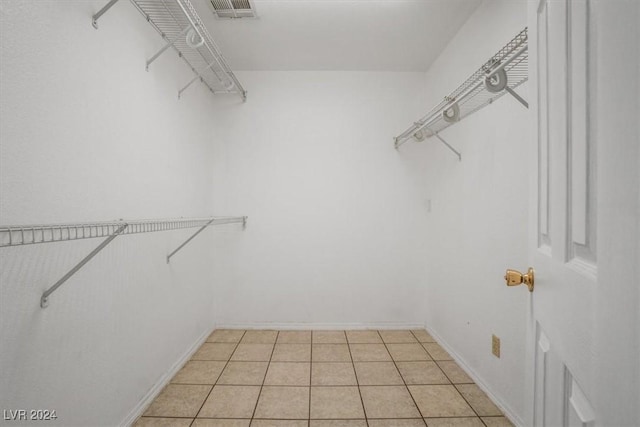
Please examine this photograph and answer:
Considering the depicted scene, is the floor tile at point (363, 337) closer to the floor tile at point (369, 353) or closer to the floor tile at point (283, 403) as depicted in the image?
the floor tile at point (369, 353)

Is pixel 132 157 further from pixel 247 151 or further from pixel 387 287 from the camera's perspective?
pixel 387 287

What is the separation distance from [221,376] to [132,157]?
1.54 metres

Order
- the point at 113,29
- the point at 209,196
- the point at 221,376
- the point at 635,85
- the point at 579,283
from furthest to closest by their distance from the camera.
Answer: the point at 209,196 → the point at 221,376 → the point at 113,29 → the point at 579,283 → the point at 635,85

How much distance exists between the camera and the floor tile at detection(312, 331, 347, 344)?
8.84 ft

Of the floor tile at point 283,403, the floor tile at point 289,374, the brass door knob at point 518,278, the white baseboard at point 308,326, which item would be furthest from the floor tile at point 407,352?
the brass door knob at point 518,278

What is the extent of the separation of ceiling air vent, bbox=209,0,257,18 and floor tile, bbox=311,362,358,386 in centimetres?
255

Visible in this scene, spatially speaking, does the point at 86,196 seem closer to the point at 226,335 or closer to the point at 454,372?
the point at 226,335

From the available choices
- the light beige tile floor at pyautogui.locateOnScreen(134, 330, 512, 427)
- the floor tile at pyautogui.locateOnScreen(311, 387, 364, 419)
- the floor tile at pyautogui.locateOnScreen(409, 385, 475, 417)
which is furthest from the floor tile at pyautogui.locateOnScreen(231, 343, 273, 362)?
the floor tile at pyautogui.locateOnScreen(409, 385, 475, 417)

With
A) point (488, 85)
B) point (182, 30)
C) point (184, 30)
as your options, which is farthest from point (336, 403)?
point (182, 30)

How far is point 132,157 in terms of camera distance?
1.62 meters

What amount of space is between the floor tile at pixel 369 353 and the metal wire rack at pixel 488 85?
1677 mm

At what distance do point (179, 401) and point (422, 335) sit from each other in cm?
208

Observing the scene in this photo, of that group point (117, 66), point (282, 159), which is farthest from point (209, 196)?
point (117, 66)

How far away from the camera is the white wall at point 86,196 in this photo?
0.99 meters
